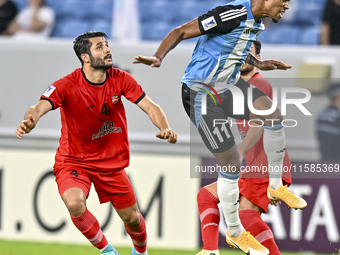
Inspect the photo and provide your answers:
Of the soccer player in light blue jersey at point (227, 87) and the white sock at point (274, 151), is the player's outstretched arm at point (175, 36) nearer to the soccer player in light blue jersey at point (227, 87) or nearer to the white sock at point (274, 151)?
the soccer player in light blue jersey at point (227, 87)

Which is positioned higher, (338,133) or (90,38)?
(90,38)

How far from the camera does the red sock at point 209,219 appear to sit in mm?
5285

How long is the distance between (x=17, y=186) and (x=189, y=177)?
229cm

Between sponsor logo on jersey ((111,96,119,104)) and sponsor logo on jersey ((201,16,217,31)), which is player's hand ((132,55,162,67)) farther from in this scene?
sponsor logo on jersey ((111,96,119,104))

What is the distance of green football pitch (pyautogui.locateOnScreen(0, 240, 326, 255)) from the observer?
748cm

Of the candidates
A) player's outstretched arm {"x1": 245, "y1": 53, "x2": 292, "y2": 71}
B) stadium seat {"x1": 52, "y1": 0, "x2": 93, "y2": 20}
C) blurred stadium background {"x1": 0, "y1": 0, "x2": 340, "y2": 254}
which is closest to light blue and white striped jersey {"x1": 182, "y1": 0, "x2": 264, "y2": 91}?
player's outstretched arm {"x1": 245, "y1": 53, "x2": 292, "y2": 71}

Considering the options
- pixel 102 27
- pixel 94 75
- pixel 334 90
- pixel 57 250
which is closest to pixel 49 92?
pixel 94 75

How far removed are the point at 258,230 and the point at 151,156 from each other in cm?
267

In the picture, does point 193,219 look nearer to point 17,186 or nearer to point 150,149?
point 150,149

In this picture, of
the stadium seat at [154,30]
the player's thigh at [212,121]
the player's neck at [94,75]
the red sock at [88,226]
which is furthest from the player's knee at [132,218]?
the stadium seat at [154,30]

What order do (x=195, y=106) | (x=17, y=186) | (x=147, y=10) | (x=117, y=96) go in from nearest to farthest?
(x=195, y=106)
(x=117, y=96)
(x=17, y=186)
(x=147, y=10)

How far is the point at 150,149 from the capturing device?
7.86 meters

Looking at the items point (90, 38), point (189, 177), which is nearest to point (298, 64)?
point (189, 177)

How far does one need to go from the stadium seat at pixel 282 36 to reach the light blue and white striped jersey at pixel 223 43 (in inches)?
153
